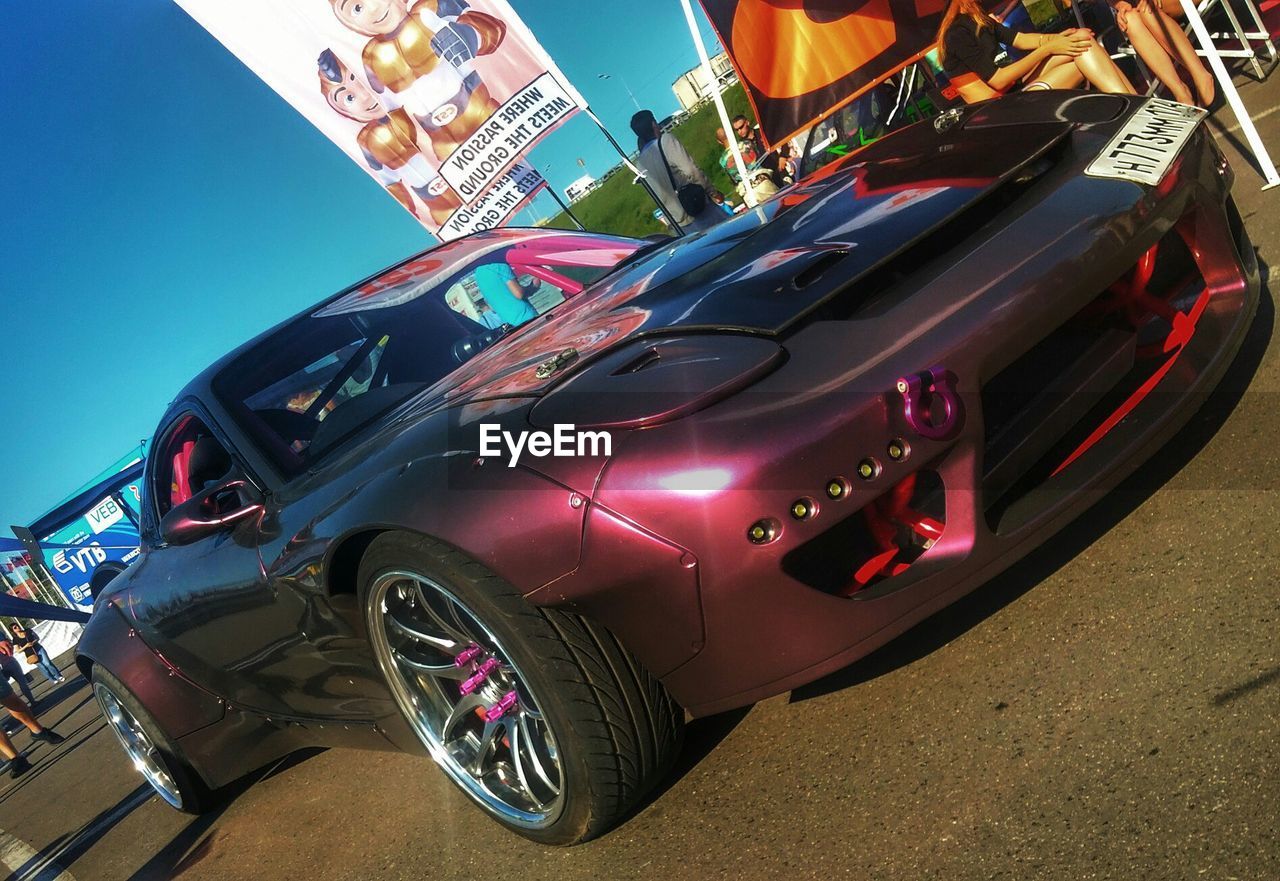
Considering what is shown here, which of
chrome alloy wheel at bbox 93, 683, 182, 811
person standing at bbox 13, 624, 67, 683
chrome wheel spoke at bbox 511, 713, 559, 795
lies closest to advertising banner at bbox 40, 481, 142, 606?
person standing at bbox 13, 624, 67, 683

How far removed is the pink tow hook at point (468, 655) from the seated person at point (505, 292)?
1.47 m

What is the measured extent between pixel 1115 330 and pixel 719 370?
0.99 metres

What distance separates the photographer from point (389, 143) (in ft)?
30.0

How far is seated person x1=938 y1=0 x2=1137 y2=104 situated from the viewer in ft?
17.9

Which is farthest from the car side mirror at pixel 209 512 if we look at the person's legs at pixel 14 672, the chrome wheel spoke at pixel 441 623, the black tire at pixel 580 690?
the person's legs at pixel 14 672

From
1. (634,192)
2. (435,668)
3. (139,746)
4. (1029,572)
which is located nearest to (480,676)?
(435,668)

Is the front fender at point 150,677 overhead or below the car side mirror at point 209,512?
below

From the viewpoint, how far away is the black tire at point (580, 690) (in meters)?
2.08

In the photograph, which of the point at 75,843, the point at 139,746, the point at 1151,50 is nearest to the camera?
the point at 139,746

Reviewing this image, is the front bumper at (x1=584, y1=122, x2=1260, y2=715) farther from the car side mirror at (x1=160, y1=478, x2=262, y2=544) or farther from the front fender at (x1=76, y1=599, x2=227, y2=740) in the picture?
the front fender at (x1=76, y1=599, x2=227, y2=740)

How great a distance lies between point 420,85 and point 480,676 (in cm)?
735

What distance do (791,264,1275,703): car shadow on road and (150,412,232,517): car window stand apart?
74.6 inches

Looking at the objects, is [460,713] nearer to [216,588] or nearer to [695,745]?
[695,745]

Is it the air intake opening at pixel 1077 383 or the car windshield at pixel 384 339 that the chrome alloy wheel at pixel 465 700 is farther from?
the air intake opening at pixel 1077 383
